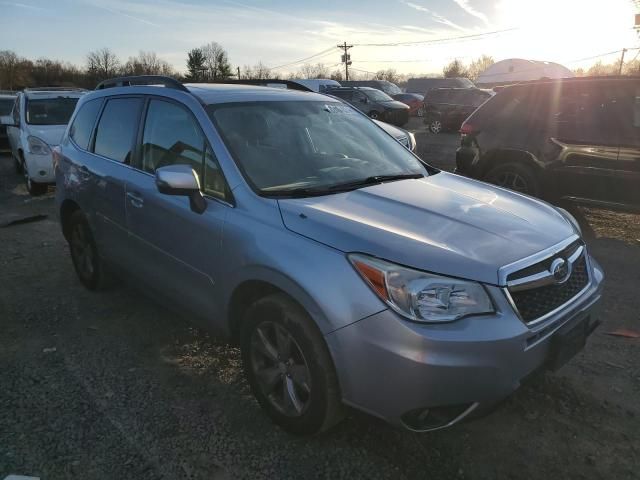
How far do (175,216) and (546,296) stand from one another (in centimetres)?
210

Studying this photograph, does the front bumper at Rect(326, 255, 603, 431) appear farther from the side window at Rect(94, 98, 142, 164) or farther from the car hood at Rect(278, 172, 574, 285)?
the side window at Rect(94, 98, 142, 164)

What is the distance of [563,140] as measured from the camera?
6.12 metres

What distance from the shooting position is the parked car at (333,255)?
2168 millimetres

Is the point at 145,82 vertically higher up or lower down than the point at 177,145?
higher up

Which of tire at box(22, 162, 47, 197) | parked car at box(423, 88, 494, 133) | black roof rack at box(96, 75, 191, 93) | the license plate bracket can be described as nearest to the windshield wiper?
black roof rack at box(96, 75, 191, 93)

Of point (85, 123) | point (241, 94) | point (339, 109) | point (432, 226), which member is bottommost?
point (432, 226)

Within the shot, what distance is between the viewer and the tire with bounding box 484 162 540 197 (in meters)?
6.41

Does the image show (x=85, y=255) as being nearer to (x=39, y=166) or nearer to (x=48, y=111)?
(x=39, y=166)

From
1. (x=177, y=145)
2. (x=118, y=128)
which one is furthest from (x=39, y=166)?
(x=177, y=145)

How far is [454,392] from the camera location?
7.06 feet

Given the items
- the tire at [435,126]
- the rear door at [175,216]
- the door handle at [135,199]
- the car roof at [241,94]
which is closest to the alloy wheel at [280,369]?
the rear door at [175,216]

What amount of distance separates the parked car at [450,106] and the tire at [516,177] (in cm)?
1287

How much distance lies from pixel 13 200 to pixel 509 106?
27.4ft

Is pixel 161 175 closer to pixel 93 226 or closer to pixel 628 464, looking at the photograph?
pixel 93 226
